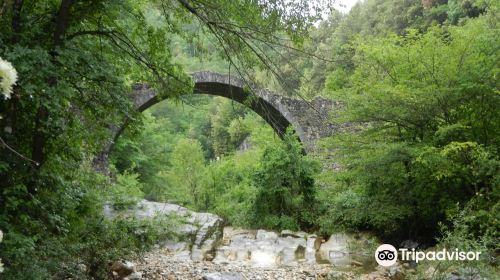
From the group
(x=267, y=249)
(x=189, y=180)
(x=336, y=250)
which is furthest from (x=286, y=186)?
(x=189, y=180)

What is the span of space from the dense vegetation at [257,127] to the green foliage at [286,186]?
0.03m

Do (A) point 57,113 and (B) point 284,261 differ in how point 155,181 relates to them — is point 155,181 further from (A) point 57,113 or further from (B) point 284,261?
(A) point 57,113

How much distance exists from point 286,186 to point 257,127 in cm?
193

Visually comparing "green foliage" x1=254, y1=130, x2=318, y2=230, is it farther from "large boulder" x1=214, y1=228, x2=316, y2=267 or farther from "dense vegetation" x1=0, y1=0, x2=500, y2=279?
"large boulder" x1=214, y1=228, x2=316, y2=267

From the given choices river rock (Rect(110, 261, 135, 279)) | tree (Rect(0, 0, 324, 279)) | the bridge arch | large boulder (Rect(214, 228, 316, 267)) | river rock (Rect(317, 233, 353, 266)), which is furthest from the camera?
the bridge arch

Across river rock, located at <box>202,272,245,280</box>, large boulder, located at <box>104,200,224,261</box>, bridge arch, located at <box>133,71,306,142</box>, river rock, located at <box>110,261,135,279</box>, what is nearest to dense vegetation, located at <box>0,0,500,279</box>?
river rock, located at <box>110,261,135,279</box>

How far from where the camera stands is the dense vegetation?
280cm

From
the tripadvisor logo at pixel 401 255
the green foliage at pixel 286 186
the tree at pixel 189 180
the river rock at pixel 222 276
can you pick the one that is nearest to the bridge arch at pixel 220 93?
the green foliage at pixel 286 186

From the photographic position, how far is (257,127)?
1146cm

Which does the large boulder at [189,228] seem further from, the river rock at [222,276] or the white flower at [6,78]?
the white flower at [6,78]

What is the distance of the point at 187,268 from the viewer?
5703 mm

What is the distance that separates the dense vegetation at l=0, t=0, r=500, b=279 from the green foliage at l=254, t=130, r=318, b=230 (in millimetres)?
35

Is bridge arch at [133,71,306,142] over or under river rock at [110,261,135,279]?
over

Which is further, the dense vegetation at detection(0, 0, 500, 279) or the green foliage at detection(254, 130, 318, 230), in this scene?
the green foliage at detection(254, 130, 318, 230)
